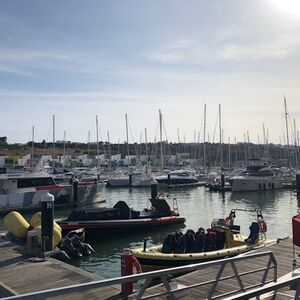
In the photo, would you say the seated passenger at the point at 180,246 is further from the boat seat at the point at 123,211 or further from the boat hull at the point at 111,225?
the boat seat at the point at 123,211

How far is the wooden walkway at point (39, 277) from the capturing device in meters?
10.8

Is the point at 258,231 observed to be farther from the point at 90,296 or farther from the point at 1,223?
the point at 1,223

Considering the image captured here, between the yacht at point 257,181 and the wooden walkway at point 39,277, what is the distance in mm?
43160

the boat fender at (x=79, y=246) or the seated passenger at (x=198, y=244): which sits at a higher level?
the seated passenger at (x=198, y=244)

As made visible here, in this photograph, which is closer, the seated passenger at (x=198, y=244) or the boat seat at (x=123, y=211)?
the seated passenger at (x=198, y=244)

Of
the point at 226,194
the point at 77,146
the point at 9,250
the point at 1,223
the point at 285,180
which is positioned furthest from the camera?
the point at 77,146

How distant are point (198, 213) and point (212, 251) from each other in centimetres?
2083

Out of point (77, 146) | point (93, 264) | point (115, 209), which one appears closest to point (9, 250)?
point (93, 264)

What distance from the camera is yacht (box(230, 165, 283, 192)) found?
183 feet

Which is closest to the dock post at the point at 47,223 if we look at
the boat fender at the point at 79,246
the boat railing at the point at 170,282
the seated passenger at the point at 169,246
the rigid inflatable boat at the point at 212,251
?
the boat fender at the point at 79,246

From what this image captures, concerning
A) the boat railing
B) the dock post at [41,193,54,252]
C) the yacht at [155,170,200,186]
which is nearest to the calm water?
the dock post at [41,193,54,252]

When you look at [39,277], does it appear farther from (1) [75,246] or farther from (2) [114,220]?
(2) [114,220]

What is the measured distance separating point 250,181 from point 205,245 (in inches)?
1605

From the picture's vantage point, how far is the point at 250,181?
185 feet
